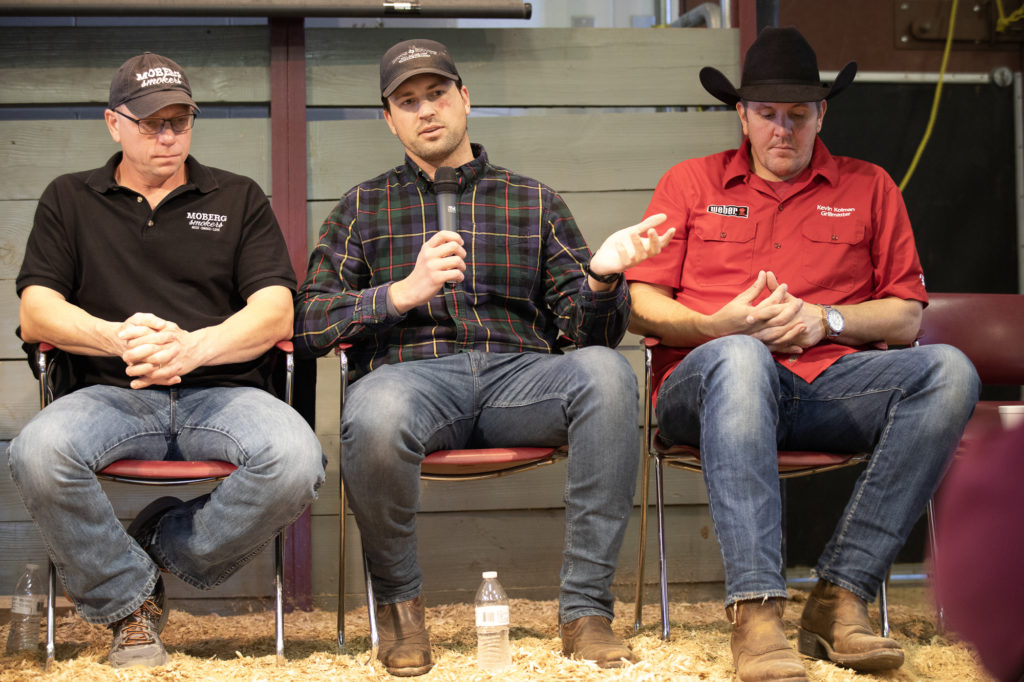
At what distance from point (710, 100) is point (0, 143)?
2.31m

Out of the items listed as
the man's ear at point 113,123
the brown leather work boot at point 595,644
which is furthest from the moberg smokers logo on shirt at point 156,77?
the brown leather work boot at point 595,644

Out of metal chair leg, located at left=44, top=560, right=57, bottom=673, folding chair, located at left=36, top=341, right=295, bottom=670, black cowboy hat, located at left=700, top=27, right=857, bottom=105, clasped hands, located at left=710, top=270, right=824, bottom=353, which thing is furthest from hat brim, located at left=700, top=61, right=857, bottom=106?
metal chair leg, located at left=44, top=560, right=57, bottom=673

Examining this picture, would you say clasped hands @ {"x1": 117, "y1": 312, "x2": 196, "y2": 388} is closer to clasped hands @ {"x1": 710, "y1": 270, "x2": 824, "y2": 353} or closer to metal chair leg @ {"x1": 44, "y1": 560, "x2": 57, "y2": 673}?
metal chair leg @ {"x1": 44, "y1": 560, "x2": 57, "y2": 673}

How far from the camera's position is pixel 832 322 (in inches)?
102

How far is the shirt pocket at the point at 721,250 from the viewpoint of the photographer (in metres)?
2.78

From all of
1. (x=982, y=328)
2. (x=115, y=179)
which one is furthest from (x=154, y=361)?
(x=982, y=328)

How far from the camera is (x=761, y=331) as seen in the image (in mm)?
2525

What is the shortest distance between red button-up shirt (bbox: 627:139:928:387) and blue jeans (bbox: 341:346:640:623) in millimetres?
436

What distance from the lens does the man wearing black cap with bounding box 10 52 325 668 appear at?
7.32ft

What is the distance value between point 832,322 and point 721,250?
14.8 inches

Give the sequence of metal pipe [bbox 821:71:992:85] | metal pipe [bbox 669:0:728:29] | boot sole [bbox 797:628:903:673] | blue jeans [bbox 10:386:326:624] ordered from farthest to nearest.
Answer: metal pipe [bbox 821:71:992:85], metal pipe [bbox 669:0:728:29], blue jeans [bbox 10:386:326:624], boot sole [bbox 797:628:903:673]

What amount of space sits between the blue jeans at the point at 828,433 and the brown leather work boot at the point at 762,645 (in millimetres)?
30

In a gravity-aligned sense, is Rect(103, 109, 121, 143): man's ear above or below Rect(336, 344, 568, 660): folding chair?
above

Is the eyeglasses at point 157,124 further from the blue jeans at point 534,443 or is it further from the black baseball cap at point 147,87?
the blue jeans at point 534,443
